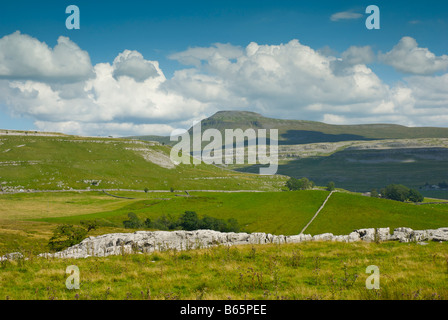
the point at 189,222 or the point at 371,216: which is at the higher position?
the point at 371,216

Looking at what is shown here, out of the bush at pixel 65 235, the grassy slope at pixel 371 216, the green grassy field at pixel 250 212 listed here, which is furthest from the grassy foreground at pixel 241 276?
the grassy slope at pixel 371 216

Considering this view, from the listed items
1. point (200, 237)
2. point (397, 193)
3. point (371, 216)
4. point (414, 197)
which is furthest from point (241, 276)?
point (414, 197)

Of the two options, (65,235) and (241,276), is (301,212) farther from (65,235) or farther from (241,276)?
(241,276)

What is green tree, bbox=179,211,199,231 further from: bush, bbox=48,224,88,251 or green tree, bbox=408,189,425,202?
green tree, bbox=408,189,425,202

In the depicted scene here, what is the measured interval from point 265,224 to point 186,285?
3545 inches

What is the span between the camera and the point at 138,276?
618 inches

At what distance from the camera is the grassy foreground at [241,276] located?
12305 millimetres

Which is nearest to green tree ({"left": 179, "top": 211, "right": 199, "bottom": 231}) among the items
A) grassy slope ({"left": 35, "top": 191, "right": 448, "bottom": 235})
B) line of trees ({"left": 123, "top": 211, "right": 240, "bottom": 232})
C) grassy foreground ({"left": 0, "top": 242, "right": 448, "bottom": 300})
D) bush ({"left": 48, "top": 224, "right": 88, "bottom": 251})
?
line of trees ({"left": 123, "top": 211, "right": 240, "bottom": 232})

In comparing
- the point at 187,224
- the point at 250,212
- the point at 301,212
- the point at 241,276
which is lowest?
the point at 187,224

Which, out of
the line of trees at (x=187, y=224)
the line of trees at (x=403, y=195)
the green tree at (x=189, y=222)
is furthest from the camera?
the line of trees at (x=403, y=195)

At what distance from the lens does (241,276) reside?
14031 millimetres

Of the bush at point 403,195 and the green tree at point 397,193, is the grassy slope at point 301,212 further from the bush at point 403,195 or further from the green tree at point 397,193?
the bush at point 403,195

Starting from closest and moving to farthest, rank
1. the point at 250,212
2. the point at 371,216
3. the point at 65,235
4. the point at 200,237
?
1. the point at 200,237
2. the point at 65,235
3. the point at 371,216
4. the point at 250,212
